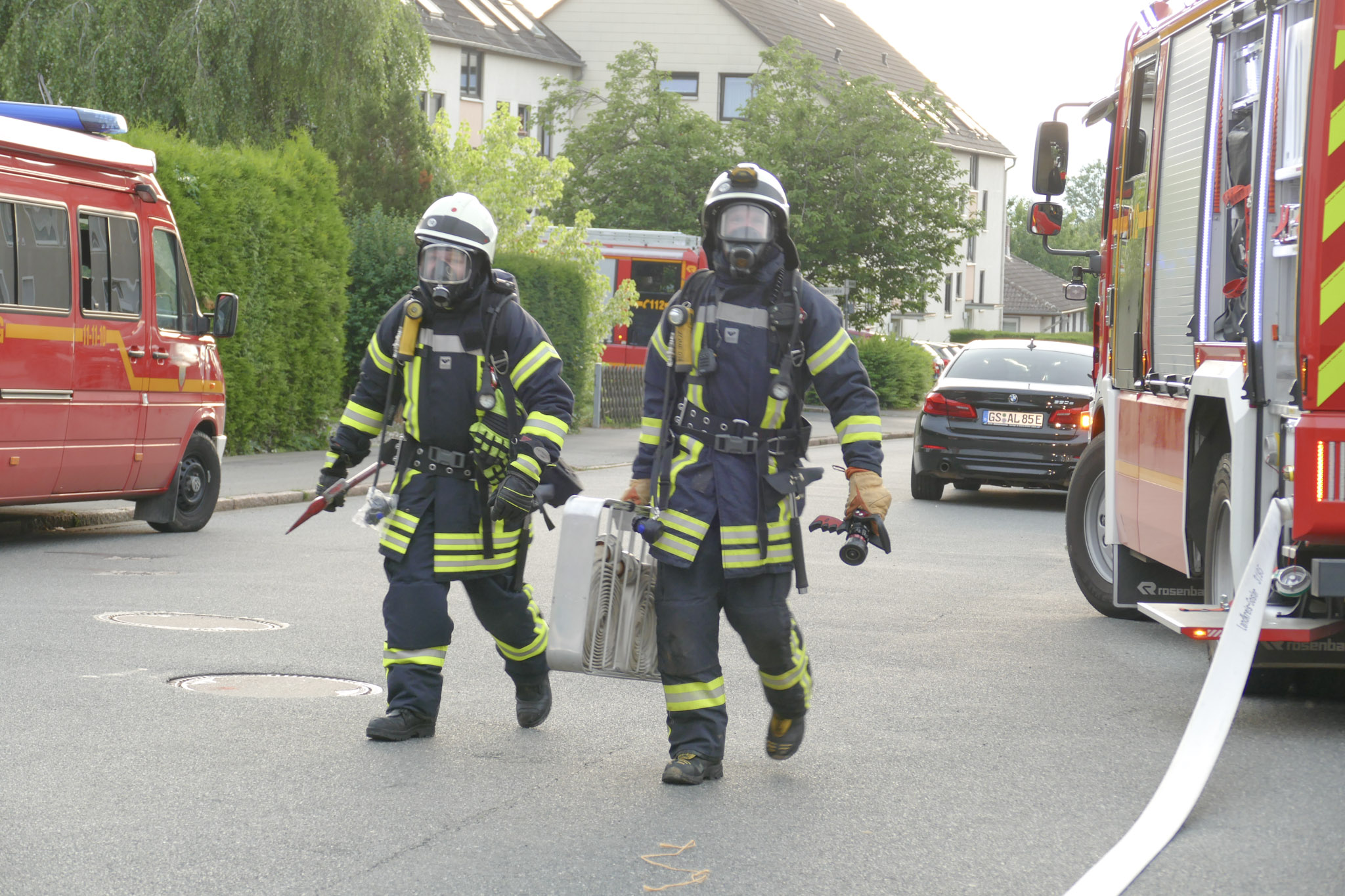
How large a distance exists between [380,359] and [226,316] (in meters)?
6.70

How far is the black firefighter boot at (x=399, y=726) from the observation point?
5879mm

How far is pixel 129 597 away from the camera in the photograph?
9242 millimetres

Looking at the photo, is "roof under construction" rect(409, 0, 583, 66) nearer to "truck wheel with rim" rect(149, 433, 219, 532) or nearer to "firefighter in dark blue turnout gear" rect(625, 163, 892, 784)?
"truck wheel with rim" rect(149, 433, 219, 532)

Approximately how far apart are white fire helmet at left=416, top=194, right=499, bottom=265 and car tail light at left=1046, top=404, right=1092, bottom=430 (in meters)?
10.6

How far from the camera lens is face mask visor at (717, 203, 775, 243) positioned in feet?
17.9

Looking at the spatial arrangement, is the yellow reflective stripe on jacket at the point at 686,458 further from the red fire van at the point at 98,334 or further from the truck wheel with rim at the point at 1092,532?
the red fire van at the point at 98,334

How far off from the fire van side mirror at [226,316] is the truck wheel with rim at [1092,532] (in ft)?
19.8

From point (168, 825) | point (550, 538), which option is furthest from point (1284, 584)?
point (550, 538)

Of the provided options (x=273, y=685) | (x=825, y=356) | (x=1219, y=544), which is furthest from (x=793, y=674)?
(x=273, y=685)

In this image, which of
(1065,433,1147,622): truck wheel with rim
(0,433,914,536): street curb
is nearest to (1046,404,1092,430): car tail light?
(0,433,914,536): street curb

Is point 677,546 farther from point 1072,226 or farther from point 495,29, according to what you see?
point 1072,226

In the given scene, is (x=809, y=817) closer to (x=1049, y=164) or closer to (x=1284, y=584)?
(x=1284, y=584)

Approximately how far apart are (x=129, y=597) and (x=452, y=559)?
4009 mm

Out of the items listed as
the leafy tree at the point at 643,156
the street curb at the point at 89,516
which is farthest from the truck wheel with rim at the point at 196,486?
the leafy tree at the point at 643,156
